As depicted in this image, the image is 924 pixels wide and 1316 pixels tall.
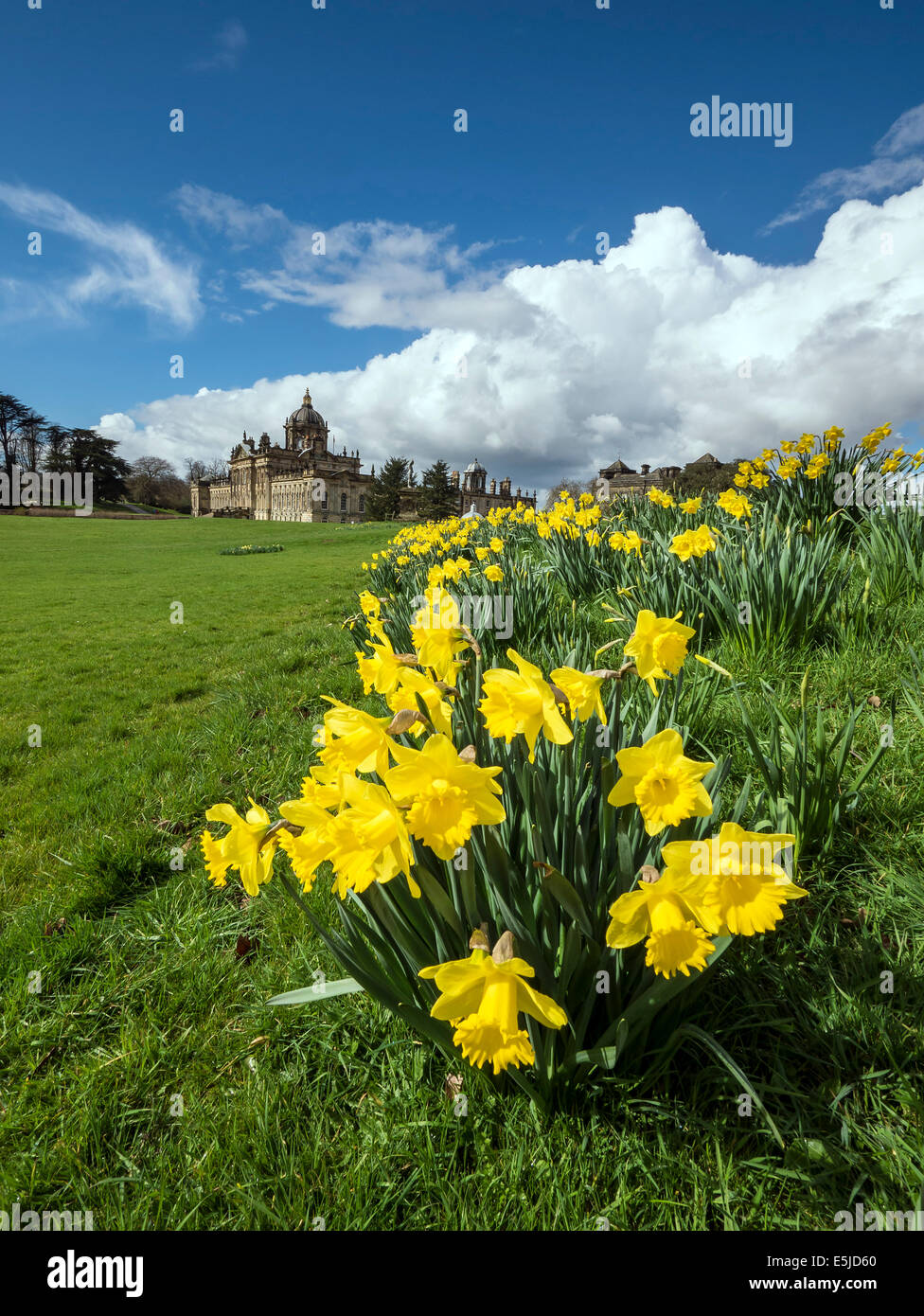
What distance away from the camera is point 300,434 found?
83375 millimetres

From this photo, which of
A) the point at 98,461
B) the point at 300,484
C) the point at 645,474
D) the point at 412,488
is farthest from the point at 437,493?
the point at 98,461

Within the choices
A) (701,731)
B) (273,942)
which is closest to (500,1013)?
(273,942)

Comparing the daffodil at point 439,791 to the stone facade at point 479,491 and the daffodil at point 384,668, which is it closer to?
the daffodil at point 384,668

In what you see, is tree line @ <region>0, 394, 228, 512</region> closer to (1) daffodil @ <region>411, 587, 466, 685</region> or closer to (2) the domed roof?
(2) the domed roof

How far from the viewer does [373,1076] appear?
1434mm

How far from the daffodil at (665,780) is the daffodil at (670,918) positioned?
94 millimetres

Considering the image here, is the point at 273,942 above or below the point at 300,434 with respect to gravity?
below

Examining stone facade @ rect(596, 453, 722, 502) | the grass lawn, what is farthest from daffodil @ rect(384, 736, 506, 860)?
stone facade @ rect(596, 453, 722, 502)

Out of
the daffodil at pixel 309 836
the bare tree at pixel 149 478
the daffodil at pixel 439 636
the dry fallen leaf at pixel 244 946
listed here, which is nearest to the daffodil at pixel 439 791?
the daffodil at pixel 309 836

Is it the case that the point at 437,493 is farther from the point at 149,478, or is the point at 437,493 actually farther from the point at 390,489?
the point at 149,478

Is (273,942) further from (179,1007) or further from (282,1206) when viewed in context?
(282,1206)

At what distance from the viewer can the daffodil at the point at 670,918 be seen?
887 millimetres

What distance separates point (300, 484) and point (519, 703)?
78.0m

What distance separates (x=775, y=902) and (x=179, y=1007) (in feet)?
5.77
